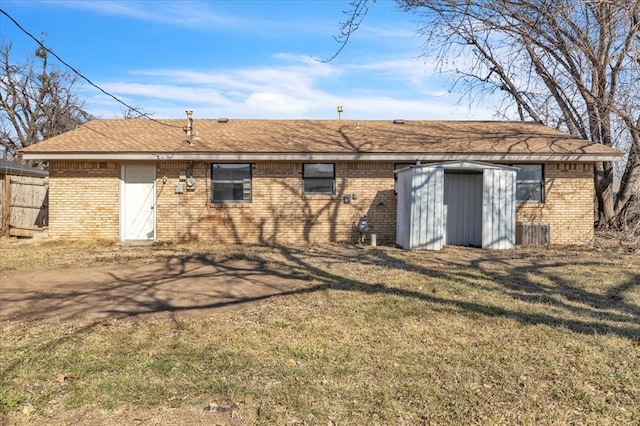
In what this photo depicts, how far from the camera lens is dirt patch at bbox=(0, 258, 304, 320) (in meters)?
5.87

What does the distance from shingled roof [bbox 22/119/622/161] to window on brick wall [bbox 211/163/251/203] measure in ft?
1.60

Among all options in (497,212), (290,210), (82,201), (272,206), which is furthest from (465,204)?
(82,201)

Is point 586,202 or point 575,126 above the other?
point 575,126

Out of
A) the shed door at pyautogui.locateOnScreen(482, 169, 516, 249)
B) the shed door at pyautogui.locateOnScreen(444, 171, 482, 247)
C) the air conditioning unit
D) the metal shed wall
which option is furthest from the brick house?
the metal shed wall

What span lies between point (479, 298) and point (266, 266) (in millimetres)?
4406

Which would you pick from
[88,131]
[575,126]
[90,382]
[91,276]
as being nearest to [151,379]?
[90,382]

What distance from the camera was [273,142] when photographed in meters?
13.8

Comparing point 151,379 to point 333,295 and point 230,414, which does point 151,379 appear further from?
point 333,295

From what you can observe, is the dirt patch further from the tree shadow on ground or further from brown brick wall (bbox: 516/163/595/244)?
brown brick wall (bbox: 516/163/595/244)

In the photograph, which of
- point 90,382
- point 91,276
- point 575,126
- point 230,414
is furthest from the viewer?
point 575,126

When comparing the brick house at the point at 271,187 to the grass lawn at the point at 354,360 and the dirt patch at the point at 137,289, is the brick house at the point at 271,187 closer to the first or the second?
the dirt patch at the point at 137,289

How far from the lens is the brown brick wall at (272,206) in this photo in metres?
13.0

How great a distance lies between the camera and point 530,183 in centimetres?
1345

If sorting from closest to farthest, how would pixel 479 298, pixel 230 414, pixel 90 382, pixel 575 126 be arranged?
pixel 230 414 < pixel 90 382 < pixel 479 298 < pixel 575 126
